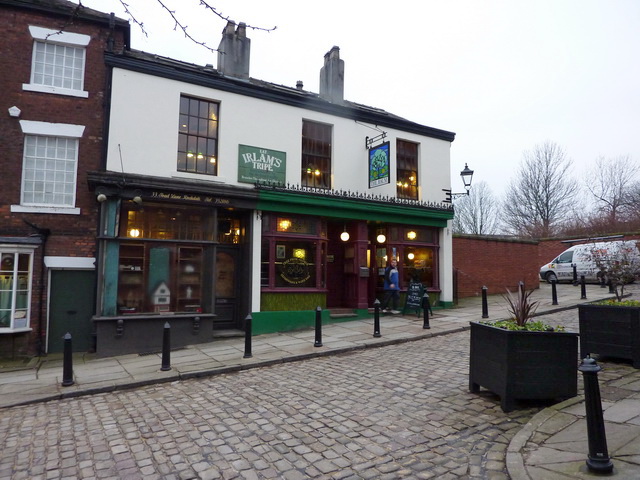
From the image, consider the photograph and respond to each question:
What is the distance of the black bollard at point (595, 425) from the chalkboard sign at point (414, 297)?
9465 millimetres

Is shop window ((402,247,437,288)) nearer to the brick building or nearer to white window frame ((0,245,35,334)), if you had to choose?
the brick building

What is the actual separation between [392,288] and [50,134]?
10.4 meters

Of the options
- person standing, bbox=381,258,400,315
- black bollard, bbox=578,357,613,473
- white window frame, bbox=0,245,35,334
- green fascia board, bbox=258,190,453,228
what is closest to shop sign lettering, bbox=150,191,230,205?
green fascia board, bbox=258,190,453,228

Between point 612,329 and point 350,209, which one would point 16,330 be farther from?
point 612,329

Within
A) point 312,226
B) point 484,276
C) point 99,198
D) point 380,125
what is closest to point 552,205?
point 484,276

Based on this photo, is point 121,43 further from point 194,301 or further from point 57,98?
point 194,301

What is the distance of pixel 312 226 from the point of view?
1251 cm

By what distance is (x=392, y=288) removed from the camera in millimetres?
13320

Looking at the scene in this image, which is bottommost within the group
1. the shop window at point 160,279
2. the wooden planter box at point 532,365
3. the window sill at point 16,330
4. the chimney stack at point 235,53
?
the window sill at point 16,330

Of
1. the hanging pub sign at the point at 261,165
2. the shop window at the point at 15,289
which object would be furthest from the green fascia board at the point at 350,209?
the shop window at the point at 15,289

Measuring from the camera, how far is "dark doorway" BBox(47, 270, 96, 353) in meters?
9.98

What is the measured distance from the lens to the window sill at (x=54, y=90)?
32.7ft

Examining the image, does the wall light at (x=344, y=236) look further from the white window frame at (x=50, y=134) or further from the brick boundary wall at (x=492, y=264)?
the white window frame at (x=50, y=134)

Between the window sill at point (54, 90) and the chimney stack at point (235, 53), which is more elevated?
the chimney stack at point (235, 53)
